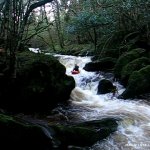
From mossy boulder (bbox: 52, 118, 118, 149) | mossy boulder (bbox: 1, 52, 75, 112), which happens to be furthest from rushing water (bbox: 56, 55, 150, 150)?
mossy boulder (bbox: 1, 52, 75, 112)

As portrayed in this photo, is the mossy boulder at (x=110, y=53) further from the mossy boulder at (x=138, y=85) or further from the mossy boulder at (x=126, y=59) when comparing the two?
the mossy boulder at (x=138, y=85)

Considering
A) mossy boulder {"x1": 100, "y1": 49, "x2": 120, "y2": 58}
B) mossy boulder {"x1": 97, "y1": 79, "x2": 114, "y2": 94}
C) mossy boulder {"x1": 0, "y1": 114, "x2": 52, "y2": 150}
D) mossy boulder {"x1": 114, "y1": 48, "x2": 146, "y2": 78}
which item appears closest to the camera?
mossy boulder {"x1": 0, "y1": 114, "x2": 52, "y2": 150}

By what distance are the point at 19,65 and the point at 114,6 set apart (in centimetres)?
978

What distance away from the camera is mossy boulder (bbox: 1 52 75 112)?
9180 mm

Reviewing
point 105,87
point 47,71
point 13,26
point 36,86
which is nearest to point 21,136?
point 13,26

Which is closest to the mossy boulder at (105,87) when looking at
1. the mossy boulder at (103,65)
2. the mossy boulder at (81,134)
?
the mossy boulder at (103,65)

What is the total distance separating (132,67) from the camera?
13.3 m

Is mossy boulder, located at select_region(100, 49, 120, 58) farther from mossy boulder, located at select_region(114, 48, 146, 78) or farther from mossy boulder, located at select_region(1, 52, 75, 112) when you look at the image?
mossy boulder, located at select_region(1, 52, 75, 112)

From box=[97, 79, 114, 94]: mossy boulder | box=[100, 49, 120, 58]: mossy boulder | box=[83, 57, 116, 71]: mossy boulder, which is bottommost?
box=[97, 79, 114, 94]: mossy boulder

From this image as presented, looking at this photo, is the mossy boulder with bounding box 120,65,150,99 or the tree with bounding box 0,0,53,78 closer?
the tree with bounding box 0,0,53,78

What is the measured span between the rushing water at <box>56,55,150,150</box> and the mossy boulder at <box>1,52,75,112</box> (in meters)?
0.74

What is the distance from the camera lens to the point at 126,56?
14.6m

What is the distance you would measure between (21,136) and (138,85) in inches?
260

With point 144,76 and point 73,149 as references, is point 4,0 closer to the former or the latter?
point 73,149
